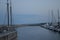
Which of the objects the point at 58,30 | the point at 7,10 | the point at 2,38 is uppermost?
the point at 7,10

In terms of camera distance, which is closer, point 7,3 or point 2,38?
point 2,38

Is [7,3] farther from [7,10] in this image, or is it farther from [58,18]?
[58,18]

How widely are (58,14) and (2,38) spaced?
64.0ft

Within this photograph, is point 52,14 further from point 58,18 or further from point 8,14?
point 8,14

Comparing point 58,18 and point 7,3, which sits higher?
point 7,3

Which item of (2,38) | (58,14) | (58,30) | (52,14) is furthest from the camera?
(52,14)

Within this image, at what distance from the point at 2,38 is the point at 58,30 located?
52.0 feet

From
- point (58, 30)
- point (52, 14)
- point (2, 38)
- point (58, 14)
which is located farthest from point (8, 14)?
point (52, 14)

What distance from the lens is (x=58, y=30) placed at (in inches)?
794

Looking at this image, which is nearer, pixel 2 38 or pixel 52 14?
pixel 2 38

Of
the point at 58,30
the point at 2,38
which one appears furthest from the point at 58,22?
the point at 2,38

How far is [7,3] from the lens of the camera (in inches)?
444

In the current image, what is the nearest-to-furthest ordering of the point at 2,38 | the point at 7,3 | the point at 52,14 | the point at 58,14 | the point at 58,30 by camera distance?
the point at 2,38, the point at 7,3, the point at 58,30, the point at 58,14, the point at 52,14

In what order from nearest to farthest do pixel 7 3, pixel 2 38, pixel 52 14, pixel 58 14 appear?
pixel 2 38 < pixel 7 3 < pixel 58 14 < pixel 52 14
